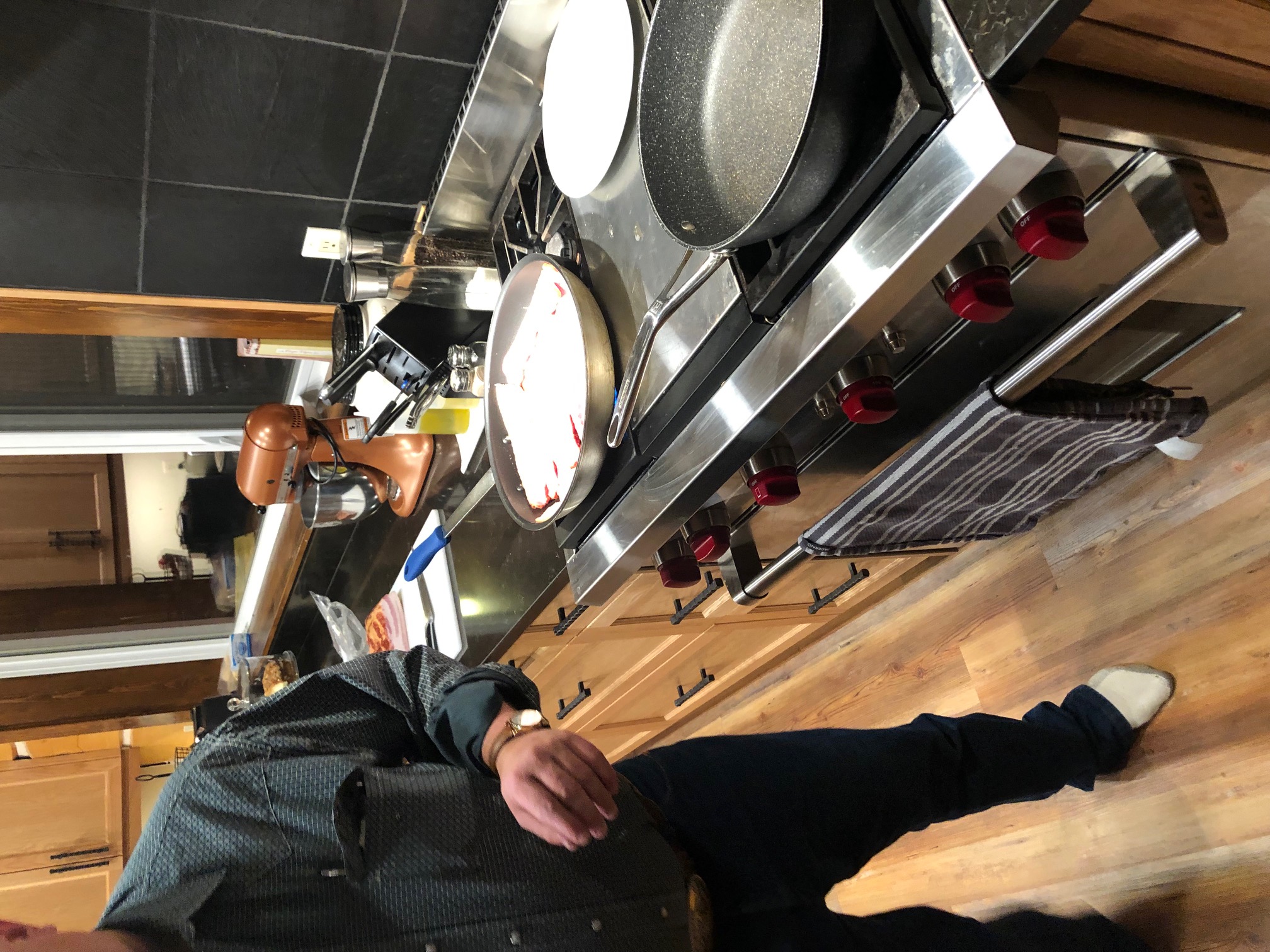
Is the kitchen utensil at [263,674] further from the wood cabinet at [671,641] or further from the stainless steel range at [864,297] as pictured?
the stainless steel range at [864,297]

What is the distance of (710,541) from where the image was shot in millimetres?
1206

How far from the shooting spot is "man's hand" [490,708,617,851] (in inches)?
35.1

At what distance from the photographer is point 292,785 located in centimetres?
95

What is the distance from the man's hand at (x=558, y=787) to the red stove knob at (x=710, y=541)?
348 mm

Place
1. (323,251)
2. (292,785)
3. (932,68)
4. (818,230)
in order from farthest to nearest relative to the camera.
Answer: (323,251) → (292,785) → (818,230) → (932,68)

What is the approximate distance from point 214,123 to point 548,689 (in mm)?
1379

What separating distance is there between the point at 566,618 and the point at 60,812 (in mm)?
3081

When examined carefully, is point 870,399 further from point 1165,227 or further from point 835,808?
point 835,808

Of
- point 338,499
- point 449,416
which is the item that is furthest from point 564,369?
point 338,499

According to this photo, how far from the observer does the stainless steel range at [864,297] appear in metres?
0.69

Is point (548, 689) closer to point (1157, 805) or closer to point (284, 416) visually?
point (284, 416)

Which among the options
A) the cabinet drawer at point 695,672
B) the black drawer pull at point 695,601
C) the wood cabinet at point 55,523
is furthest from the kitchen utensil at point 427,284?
the wood cabinet at point 55,523

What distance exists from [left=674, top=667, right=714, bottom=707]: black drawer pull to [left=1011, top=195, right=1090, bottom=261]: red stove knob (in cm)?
154

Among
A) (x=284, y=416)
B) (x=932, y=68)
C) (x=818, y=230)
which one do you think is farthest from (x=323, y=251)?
(x=932, y=68)
